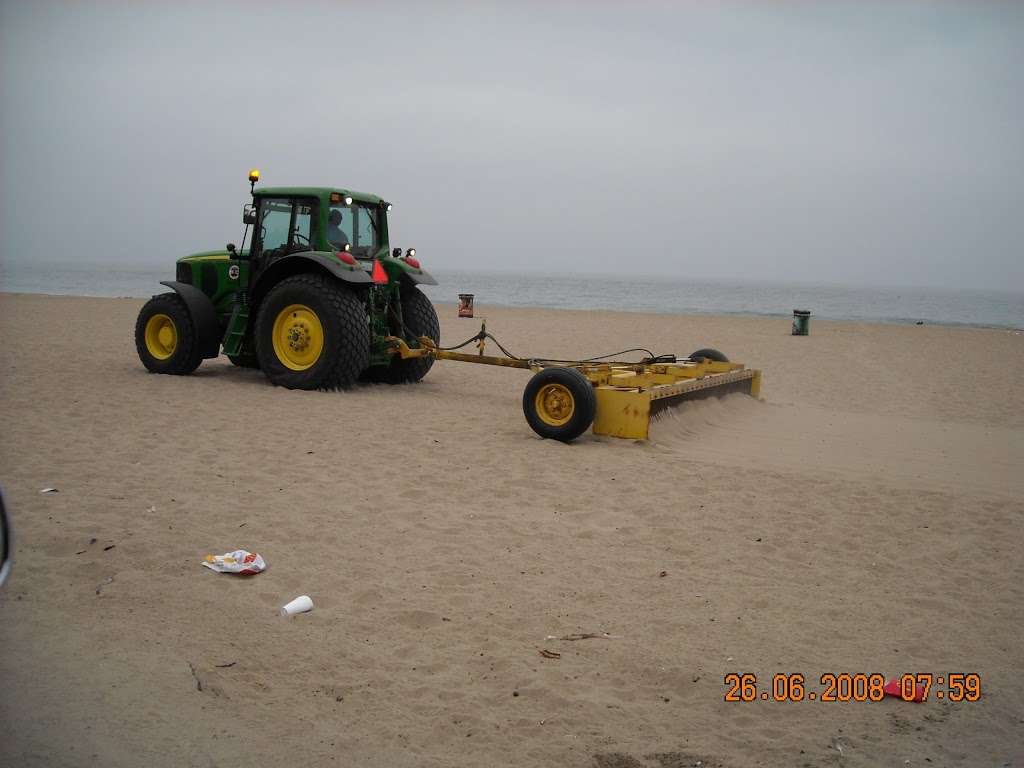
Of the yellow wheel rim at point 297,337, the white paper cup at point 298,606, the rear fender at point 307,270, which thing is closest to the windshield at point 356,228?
the rear fender at point 307,270

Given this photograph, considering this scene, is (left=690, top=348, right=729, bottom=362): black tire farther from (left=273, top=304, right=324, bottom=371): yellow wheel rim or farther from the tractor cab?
(left=273, top=304, right=324, bottom=371): yellow wheel rim

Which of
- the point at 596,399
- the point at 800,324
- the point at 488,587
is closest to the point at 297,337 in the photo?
the point at 596,399

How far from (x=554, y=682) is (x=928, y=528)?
3.10 meters

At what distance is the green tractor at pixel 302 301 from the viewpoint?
9.05m

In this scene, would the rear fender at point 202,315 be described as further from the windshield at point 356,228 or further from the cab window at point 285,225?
the windshield at point 356,228

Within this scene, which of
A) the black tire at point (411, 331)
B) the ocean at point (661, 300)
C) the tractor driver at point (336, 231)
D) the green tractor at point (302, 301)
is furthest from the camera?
the ocean at point (661, 300)

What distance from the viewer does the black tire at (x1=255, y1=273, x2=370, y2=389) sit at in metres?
8.91

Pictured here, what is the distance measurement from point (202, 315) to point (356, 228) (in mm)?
1964

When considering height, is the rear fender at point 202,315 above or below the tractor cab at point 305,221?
below

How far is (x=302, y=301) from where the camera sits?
904 cm

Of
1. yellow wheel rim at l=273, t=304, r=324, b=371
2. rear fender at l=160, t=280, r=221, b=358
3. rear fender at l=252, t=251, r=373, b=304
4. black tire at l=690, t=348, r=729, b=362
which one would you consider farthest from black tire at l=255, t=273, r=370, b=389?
black tire at l=690, t=348, r=729, b=362

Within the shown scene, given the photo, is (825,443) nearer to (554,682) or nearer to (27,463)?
(554,682)

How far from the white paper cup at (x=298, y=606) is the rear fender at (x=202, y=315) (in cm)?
656

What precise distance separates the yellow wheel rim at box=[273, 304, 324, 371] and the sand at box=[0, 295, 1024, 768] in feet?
3.04
